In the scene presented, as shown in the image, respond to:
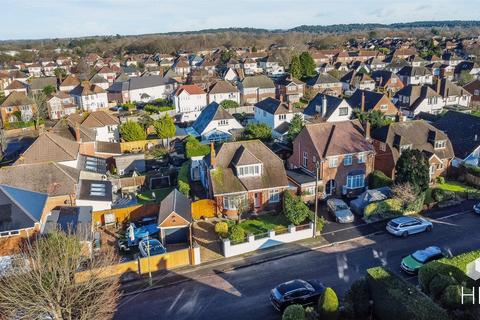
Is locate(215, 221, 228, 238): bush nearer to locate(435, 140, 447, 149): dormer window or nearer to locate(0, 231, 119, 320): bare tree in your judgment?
locate(0, 231, 119, 320): bare tree

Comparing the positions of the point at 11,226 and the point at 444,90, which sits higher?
the point at 444,90

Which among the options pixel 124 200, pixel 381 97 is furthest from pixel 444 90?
pixel 124 200

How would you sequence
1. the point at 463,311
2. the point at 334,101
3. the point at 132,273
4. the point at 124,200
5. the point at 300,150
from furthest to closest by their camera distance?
1. the point at 334,101
2. the point at 300,150
3. the point at 124,200
4. the point at 132,273
5. the point at 463,311

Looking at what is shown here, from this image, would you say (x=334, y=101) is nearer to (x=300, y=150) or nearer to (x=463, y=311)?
(x=300, y=150)

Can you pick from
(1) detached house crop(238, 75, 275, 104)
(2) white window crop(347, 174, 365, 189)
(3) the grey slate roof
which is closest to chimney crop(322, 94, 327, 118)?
(2) white window crop(347, 174, 365, 189)

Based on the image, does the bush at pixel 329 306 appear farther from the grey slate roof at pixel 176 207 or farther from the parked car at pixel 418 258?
the grey slate roof at pixel 176 207

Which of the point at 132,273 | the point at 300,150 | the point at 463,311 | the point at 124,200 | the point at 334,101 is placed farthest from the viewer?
the point at 334,101

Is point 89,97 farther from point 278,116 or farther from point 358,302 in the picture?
point 358,302

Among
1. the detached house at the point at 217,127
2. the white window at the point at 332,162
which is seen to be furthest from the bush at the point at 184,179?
the white window at the point at 332,162
